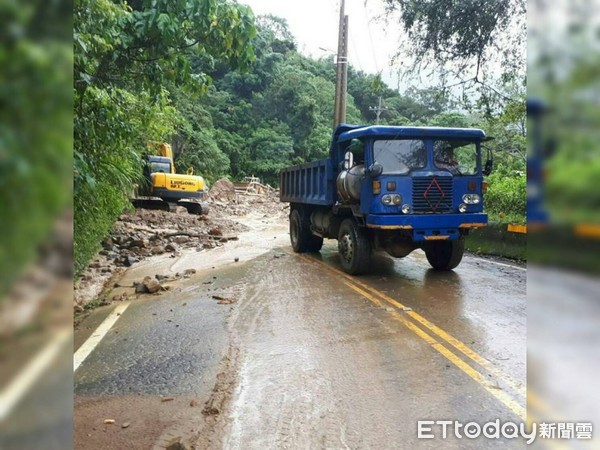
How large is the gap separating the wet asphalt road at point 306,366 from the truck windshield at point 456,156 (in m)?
1.83

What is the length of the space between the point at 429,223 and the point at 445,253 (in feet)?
4.39

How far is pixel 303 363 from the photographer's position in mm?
4418

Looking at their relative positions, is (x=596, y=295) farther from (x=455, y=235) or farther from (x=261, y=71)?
(x=261, y=71)

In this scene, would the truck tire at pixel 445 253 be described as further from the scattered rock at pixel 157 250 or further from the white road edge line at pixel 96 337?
the scattered rock at pixel 157 250

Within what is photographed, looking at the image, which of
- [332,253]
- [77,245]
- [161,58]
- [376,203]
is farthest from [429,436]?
[332,253]

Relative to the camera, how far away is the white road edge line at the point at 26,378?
2.36 ft

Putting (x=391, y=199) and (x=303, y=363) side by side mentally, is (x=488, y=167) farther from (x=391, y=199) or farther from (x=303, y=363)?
(x=303, y=363)

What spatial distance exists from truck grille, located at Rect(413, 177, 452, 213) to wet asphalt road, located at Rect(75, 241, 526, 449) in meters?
1.17

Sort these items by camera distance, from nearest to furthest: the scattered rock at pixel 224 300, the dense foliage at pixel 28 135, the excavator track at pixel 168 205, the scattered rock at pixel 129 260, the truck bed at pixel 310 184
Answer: the dense foliage at pixel 28 135 < the scattered rock at pixel 224 300 < the truck bed at pixel 310 184 < the scattered rock at pixel 129 260 < the excavator track at pixel 168 205

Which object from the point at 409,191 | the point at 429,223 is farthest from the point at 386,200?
the point at 429,223

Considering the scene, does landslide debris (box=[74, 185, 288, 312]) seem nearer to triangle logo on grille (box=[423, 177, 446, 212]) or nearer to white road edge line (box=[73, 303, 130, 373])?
white road edge line (box=[73, 303, 130, 373])

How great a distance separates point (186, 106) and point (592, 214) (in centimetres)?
3780

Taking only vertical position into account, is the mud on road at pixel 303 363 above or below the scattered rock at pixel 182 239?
below

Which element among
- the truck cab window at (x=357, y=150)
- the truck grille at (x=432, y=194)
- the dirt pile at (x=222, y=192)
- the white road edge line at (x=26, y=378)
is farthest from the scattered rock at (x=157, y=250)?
the dirt pile at (x=222, y=192)
